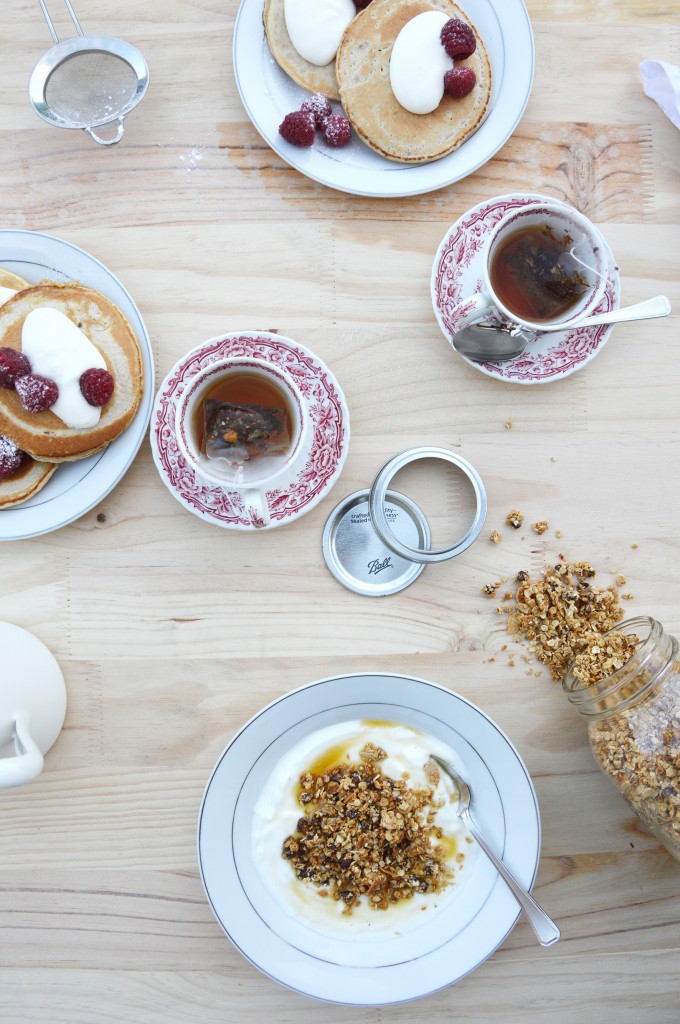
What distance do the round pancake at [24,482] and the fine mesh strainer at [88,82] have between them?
1.61 feet

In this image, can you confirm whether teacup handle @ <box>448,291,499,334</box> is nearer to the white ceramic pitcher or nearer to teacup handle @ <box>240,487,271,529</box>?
teacup handle @ <box>240,487,271,529</box>

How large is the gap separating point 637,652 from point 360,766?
419mm

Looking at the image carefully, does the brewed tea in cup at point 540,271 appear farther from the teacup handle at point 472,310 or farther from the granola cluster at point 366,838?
the granola cluster at point 366,838

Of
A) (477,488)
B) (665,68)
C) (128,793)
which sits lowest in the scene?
(128,793)

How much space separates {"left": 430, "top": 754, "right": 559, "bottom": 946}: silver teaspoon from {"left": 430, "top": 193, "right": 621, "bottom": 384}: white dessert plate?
0.58 metres

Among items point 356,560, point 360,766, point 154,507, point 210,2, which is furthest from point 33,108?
point 360,766

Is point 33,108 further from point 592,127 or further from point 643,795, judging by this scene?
point 643,795

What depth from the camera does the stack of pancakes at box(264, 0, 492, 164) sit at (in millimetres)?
1077

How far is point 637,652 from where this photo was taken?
103cm

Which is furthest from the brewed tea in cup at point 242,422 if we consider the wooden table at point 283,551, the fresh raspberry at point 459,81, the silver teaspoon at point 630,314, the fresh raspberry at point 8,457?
the fresh raspberry at point 459,81

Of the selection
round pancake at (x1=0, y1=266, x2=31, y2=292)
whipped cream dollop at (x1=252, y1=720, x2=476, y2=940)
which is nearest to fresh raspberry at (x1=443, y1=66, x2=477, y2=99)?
round pancake at (x1=0, y1=266, x2=31, y2=292)

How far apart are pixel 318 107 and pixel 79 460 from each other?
0.61 meters

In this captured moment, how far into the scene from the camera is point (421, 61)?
1.05 m

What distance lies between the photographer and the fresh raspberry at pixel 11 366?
972mm
